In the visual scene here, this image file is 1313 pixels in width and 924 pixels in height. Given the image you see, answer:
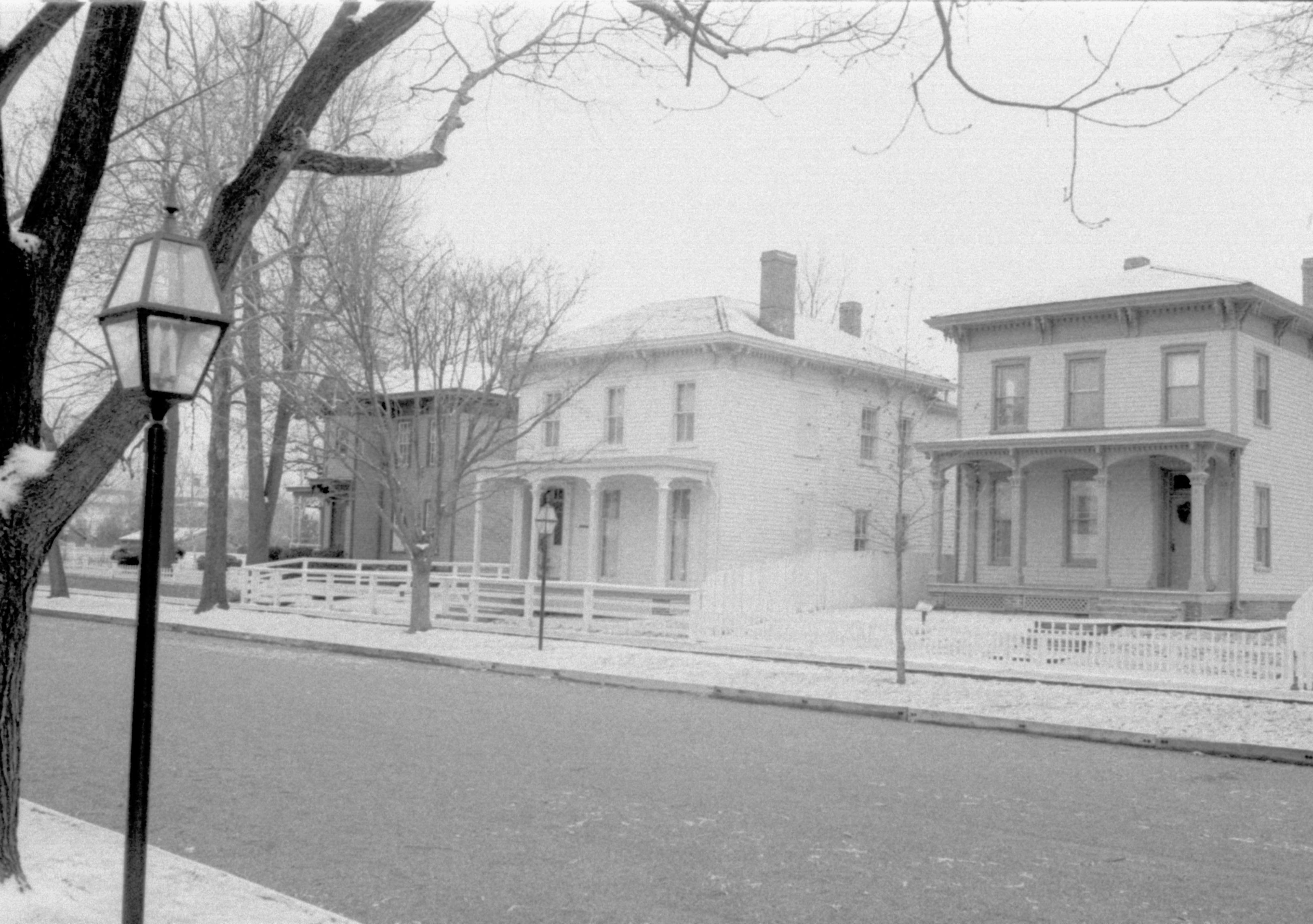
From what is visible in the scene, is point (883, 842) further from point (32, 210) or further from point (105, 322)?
point (32, 210)

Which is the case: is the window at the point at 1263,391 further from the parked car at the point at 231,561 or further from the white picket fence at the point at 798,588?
the parked car at the point at 231,561

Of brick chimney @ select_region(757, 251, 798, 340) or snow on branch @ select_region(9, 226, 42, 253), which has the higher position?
brick chimney @ select_region(757, 251, 798, 340)

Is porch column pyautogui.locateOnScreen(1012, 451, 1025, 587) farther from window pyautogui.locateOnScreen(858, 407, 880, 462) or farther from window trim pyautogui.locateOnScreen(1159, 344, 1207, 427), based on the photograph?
window pyautogui.locateOnScreen(858, 407, 880, 462)

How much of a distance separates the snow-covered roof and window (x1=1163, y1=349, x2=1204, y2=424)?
6.61 m

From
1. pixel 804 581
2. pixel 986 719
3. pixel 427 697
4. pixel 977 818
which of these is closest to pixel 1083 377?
pixel 804 581

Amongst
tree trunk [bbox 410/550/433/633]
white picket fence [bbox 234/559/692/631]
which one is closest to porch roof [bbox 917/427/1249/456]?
white picket fence [bbox 234/559/692/631]

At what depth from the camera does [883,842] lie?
26.9 feet

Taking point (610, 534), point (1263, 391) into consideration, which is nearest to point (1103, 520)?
point (1263, 391)

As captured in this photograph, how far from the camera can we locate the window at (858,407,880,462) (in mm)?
37250

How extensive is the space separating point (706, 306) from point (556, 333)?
14.1 feet

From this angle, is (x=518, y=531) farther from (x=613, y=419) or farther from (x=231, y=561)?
(x=231, y=561)

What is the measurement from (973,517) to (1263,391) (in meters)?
7.11

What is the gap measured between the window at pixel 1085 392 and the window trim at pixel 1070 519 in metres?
1.12

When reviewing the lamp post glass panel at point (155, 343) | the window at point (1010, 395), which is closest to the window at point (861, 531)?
the window at point (1010, 395)
